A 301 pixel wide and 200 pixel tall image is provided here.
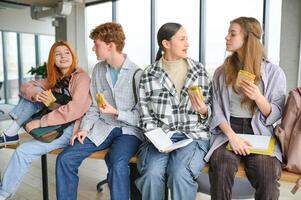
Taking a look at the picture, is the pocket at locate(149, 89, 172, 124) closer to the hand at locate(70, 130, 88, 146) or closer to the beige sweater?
the beige sweater

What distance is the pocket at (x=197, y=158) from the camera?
170cm

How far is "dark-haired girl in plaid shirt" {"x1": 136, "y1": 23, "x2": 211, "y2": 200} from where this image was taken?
5.78ft

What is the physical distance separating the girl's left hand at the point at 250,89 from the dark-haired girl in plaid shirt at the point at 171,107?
0.24 metres

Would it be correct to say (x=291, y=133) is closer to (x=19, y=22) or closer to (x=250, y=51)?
(x=250, y=51)


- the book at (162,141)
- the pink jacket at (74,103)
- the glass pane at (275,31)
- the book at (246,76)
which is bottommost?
the book at (162,141)

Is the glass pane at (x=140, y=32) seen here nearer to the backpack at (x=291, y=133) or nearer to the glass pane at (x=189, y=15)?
the glass pane at (x=189, y=15)

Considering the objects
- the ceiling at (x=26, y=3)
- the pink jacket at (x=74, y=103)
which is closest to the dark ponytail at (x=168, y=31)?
the pink jacket at (x=74, y=103)

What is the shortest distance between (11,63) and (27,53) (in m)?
0.67

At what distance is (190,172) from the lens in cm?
170

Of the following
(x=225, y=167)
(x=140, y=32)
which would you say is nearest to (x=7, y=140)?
(x=225, y=167)

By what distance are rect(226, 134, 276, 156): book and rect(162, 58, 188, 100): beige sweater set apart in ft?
1.55

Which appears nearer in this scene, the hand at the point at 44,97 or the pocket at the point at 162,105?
the pocket at the point at 162,105

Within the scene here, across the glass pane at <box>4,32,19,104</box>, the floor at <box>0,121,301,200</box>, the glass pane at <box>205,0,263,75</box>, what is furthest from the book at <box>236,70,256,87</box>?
the glass pane at <box>4,32,19,104</box>

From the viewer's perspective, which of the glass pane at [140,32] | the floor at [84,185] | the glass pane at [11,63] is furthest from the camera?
the glass pane at [11,63]
